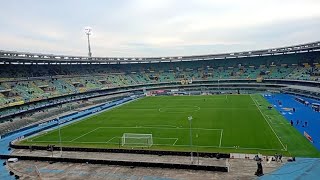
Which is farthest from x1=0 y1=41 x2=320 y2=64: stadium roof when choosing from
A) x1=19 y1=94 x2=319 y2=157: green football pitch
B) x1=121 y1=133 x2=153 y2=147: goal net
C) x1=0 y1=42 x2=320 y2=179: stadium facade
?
x1=121 y1=133 x2=153 y2=147: goal net

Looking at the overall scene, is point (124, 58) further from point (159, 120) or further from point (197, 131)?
point (197, 131)

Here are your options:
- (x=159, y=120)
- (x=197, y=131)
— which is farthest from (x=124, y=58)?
(x=197, y=131)

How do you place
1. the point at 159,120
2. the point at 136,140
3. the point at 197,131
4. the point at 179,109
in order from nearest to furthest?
the point at 136,140 < the point at 197,131 < the point at 159,120 < the point at 179,109

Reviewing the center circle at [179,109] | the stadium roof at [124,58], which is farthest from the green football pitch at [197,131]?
the stadium roof at [124,58]

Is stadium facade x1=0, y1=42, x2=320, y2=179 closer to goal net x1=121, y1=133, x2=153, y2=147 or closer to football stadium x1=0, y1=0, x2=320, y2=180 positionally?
football stadium x1=0, y1=0, x2=320, y2=180

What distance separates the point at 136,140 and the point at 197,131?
33.7ft

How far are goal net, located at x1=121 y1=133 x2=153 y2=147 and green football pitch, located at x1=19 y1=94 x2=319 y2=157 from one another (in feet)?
1.79

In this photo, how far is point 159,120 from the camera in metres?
55.4

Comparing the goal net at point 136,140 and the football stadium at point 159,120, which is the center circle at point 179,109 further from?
the goal net at point 136,140

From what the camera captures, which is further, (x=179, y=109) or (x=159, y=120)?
(x=179, y=109)

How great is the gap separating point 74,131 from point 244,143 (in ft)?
91.1

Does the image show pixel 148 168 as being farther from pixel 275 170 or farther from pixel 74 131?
pixel 74 131

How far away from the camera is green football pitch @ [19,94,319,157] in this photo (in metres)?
36.6

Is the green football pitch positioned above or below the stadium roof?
below
